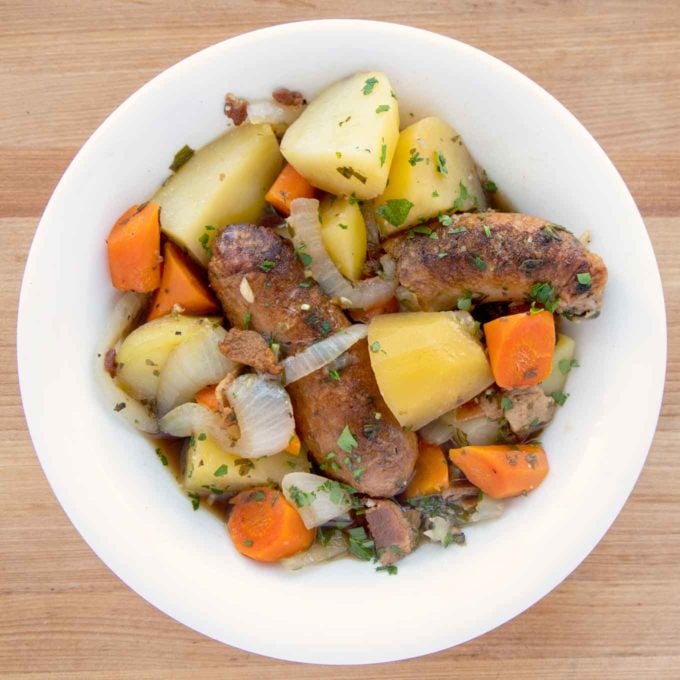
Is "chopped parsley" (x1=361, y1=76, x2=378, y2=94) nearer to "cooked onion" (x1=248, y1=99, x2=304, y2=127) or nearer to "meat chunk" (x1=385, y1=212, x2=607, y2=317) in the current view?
"cooked onion" (x1=248, y1=99, x2=304, y2=127)

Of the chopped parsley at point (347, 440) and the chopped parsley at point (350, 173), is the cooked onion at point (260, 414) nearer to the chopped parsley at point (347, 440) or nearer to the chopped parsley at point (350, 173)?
the chopped parsley at point (347, 440)

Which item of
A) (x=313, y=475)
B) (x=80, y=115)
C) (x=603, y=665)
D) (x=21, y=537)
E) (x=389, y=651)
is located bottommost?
(x=603, y=665)

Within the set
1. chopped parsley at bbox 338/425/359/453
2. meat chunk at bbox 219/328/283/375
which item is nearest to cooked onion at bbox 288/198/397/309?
meat chunk at bbox 219/328/283/375

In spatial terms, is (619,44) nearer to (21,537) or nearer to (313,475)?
(313,475)

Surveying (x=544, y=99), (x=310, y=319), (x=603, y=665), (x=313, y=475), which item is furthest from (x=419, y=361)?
(x=603, y=665)

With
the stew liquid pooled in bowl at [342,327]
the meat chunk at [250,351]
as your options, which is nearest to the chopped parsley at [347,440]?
the stew liquid pooled in bowl at [342,327]
